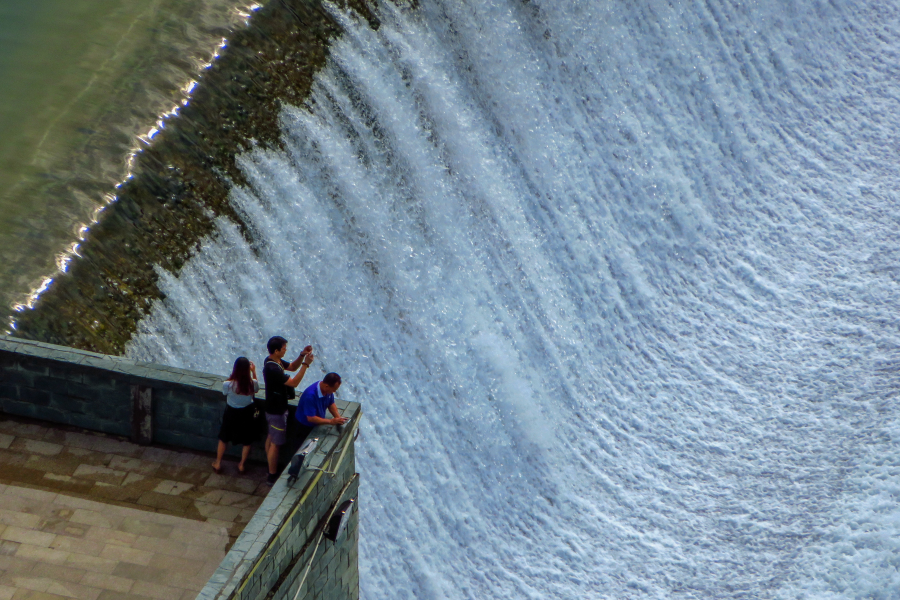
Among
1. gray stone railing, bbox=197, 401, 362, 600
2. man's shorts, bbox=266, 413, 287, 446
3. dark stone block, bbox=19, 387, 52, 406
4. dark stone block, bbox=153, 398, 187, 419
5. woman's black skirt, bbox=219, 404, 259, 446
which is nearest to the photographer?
gray stone railing, bbox=197, 401, 362, 600

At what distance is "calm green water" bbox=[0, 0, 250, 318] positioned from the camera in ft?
41.1

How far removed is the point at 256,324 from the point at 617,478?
5.69 m

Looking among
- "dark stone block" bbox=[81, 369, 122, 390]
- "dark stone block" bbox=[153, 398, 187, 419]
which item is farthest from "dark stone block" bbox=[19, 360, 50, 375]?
"dark stone block" bbox=[153, 398, 187, 419]

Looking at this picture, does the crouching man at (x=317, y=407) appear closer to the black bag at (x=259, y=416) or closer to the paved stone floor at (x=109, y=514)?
the black bag at (x=259, y=416)

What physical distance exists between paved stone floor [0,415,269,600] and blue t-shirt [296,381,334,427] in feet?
3.06

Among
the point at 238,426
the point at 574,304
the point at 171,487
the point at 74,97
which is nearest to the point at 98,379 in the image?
the point at 171,487

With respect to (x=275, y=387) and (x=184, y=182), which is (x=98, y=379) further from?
(x=184, y=182)

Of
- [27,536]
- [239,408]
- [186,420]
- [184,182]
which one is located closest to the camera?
[27,536]

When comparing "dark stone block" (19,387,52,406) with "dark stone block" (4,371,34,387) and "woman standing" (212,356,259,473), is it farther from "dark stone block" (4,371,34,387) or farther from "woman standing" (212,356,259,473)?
"woman standing" (212,356,259,473)

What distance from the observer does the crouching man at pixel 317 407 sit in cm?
929

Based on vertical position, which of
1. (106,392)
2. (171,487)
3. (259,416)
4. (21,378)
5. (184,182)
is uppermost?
(184,182)

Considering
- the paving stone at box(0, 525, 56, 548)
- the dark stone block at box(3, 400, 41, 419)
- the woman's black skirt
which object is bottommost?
the paving stone at box(0, 525, 56, 548)

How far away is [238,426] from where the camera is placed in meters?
9.48

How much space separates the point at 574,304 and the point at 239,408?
27.4 ft
